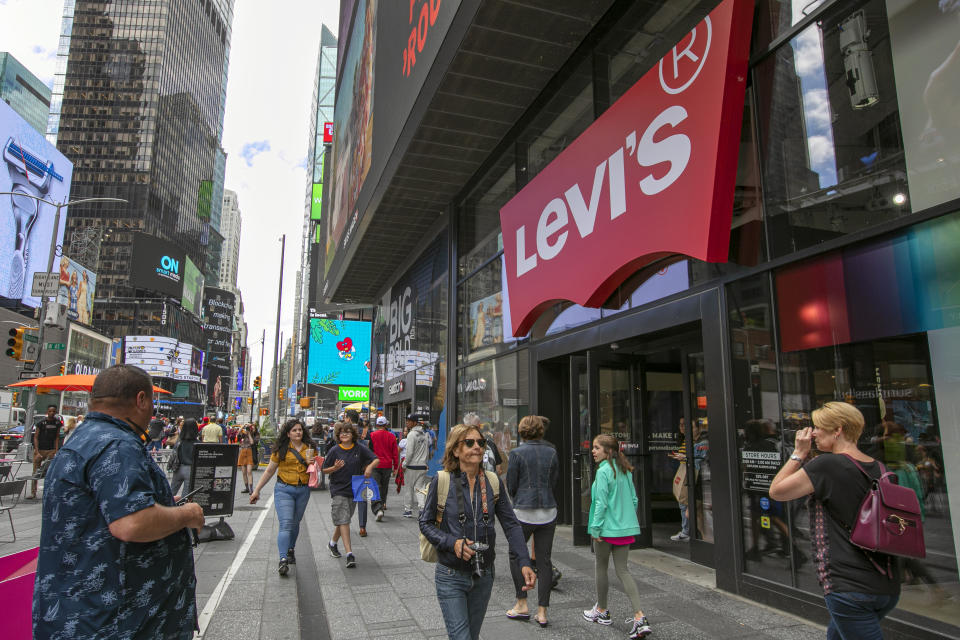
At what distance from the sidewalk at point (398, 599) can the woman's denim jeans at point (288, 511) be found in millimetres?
388

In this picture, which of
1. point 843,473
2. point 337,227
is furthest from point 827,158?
point 337,227

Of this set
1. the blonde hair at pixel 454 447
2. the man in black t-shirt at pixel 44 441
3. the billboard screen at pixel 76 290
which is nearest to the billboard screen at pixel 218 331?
the billboard screen at pixel 76 290

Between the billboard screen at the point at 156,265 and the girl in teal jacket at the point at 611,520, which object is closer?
the girl in teal jacket at the point at 611,520

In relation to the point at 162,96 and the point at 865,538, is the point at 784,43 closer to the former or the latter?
the point at 865,538

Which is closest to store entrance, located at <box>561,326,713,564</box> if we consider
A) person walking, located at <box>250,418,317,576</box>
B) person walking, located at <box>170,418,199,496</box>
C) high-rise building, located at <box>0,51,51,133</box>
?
person walking, located at <box>250,418,317,576</box>

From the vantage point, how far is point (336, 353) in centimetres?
3709

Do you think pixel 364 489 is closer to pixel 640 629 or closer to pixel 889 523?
pixel 640 629

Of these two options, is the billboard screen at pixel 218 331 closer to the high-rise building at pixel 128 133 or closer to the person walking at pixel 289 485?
the high-rise building at pixel 128 133

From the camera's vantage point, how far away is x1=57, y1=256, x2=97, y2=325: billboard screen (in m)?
61.7

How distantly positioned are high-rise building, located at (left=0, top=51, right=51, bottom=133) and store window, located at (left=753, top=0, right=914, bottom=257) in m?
143

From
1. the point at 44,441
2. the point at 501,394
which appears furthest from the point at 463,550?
the point at 44,441

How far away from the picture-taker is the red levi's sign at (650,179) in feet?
18.3

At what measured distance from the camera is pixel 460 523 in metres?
3.46

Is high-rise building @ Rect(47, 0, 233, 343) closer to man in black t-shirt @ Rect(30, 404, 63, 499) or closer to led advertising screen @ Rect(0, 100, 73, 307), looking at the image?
led advertising screen @ Rect(0, 100, 73, 307)
